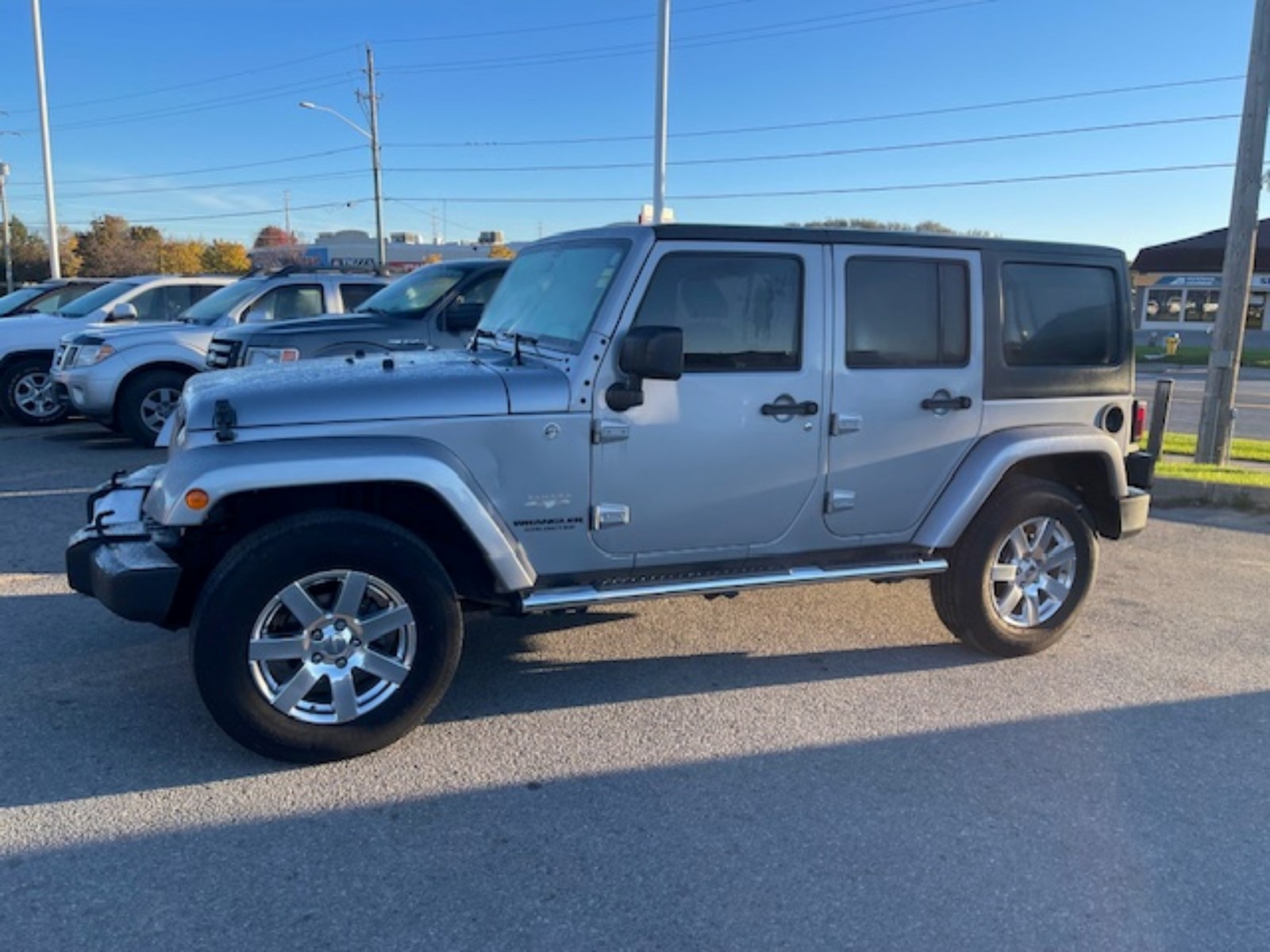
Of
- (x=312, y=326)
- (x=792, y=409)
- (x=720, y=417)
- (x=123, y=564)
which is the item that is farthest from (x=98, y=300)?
(x=792, y=409)

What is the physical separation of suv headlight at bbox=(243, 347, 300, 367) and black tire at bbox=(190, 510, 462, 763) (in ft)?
16.4

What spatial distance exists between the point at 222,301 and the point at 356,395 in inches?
330

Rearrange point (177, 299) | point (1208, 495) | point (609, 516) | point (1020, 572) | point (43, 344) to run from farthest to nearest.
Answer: point (177, 299) < point (43, 344) < point (1208, 495) < point (1020, 572) < point (609, 516)

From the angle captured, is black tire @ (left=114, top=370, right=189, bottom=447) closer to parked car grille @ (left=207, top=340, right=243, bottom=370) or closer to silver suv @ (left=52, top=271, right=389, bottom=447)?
silver suv @ (left=52, top=271, right=389, bottom=447)

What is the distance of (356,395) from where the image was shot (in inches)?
145

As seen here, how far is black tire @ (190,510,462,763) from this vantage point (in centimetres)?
345

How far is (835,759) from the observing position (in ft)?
12.3

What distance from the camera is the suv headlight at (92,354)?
9.86 meters

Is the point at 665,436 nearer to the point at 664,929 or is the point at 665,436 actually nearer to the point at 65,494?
the point at 664,929

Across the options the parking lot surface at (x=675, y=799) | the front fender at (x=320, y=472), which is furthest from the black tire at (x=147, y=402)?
the front fender at (x=320, y=472)

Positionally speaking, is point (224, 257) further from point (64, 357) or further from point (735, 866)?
point (735, 866)

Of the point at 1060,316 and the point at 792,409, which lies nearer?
the point at 792,409

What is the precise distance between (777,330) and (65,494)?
640cm

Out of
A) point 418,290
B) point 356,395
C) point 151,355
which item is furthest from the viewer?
point 151,355
